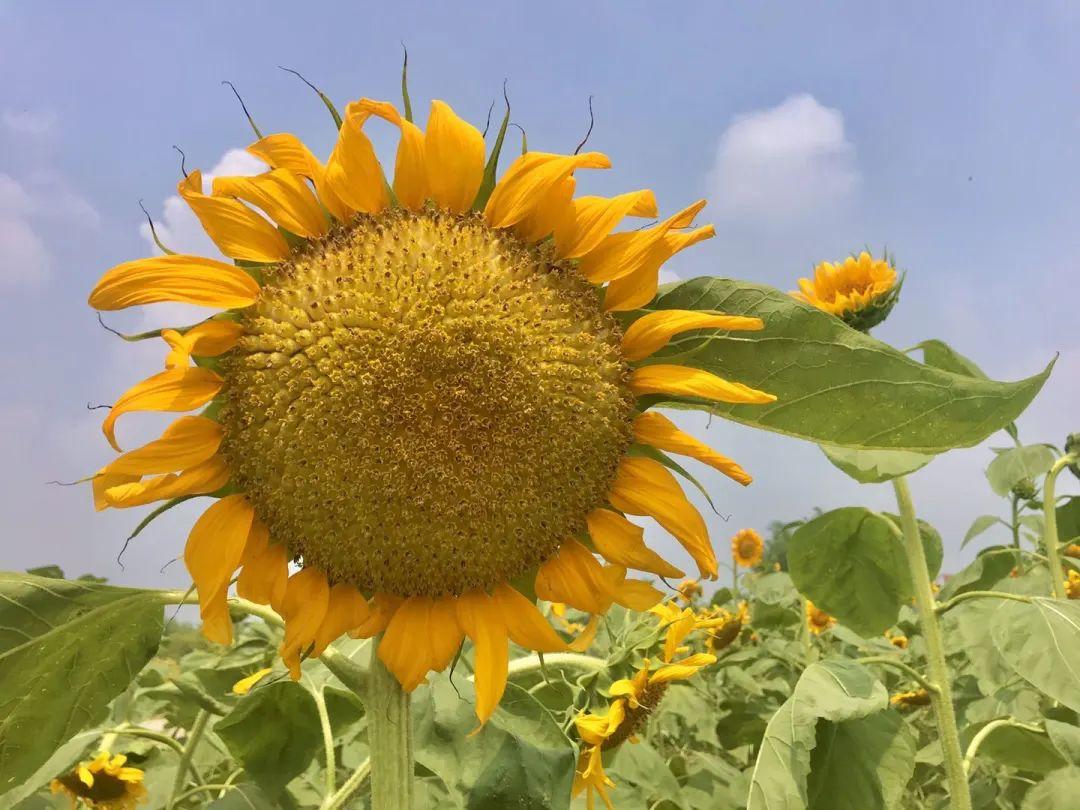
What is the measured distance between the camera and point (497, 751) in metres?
1.34

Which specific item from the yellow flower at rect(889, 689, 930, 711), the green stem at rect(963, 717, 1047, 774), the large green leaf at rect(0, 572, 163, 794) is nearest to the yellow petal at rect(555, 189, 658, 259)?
the large green leaf at rect(0, 572, 163, 794)

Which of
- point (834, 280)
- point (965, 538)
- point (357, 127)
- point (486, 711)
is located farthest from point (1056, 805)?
point (965, 538)

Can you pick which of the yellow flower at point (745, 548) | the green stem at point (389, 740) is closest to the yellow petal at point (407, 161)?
the green stem at point (389, 740)

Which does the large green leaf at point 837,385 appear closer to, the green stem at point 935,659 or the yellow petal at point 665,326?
the yellow petal at point 665,326

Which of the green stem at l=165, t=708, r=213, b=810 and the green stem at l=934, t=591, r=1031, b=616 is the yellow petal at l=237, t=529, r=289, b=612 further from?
the green stem at l=934, t=591, r=1031, b=616

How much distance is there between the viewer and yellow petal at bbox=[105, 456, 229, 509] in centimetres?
107

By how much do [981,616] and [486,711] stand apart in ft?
6.35

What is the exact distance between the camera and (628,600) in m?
1.23

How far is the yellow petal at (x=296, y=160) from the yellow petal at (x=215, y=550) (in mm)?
397

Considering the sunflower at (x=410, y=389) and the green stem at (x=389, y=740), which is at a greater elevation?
the sunflower at (x=410, y=389)

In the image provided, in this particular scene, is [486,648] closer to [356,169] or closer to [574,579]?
[574,579]

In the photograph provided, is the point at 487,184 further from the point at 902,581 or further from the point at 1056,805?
the point at 1056,805

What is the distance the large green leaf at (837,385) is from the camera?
111cm

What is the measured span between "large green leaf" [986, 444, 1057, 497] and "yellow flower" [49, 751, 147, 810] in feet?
10.6
